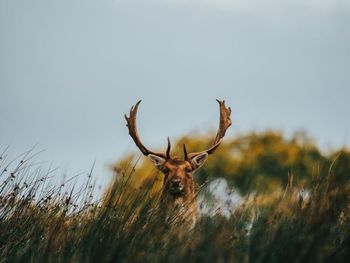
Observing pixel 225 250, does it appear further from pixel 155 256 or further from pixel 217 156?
pixel 217 156

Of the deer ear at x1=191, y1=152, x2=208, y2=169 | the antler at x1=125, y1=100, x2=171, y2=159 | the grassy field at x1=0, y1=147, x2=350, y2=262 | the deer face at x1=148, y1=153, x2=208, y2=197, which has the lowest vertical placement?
→ the grassy field at x1=0, y1=147, x2=350, y2=262

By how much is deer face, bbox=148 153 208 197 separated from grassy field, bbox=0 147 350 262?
238cm

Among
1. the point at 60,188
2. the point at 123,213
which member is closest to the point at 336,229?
the point at 123,213

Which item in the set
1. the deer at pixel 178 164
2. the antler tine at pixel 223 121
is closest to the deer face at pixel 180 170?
the deer at pixel 178 164

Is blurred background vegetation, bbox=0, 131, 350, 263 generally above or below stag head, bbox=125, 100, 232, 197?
below

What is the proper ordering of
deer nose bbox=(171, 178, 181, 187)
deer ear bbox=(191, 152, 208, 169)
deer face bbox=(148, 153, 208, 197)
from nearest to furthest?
deer nose bbox=(171, 178, 181, 187) < deer face bbox=(148, 153, 208, 197) < deer ear bbox=(191, 152, 208, 169)

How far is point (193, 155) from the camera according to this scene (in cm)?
1014

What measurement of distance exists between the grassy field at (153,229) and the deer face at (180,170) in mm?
2383

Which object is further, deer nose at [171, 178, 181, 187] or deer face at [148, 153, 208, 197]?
deer face at [148, 153, 208, 197]

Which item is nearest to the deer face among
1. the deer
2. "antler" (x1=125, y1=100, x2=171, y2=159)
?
the deer

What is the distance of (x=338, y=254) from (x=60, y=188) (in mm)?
2462

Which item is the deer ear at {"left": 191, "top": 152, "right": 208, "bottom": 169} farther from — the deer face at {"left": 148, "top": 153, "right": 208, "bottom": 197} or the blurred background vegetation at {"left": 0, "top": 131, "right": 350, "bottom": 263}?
the blurred background vegetation at {"left": 0, "top": 131, "right": 350, "bottom": 263}

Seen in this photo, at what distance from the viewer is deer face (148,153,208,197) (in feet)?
29.4

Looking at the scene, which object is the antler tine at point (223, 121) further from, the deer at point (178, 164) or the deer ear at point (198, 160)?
the deer ear at point (198, 160)
